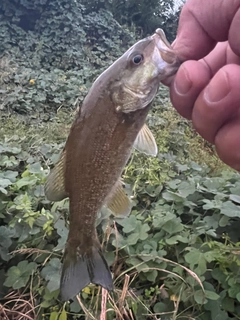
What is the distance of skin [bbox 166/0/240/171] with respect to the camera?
0.98 m

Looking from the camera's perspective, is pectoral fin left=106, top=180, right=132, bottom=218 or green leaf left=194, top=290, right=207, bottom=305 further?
green leaf left=194, top=290, right=207, bottom=305

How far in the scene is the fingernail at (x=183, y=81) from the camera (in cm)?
106

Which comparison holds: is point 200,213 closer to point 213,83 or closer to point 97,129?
point 97,129

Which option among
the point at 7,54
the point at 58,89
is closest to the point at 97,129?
the point at 58,89

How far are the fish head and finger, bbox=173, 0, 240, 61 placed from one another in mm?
41

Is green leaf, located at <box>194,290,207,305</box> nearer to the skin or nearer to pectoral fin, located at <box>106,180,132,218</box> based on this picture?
pectoral fin, located at <box>106,180,132,218</box>

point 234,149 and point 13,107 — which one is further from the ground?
point 234,149

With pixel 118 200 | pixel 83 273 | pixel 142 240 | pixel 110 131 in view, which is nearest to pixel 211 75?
pixel 110 131

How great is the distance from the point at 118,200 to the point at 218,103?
45 centimetres

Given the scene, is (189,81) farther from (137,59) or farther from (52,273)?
(52,273)

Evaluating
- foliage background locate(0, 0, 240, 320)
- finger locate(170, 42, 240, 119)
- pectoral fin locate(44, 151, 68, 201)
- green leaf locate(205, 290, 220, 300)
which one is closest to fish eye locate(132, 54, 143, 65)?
finger locate(170, 42, 240, 119)

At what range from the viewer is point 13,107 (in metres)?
4.74

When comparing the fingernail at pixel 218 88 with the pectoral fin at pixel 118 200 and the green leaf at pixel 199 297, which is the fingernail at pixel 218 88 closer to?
the pectoral fin at pixel 118 200

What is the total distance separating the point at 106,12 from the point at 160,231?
20.9 ft
